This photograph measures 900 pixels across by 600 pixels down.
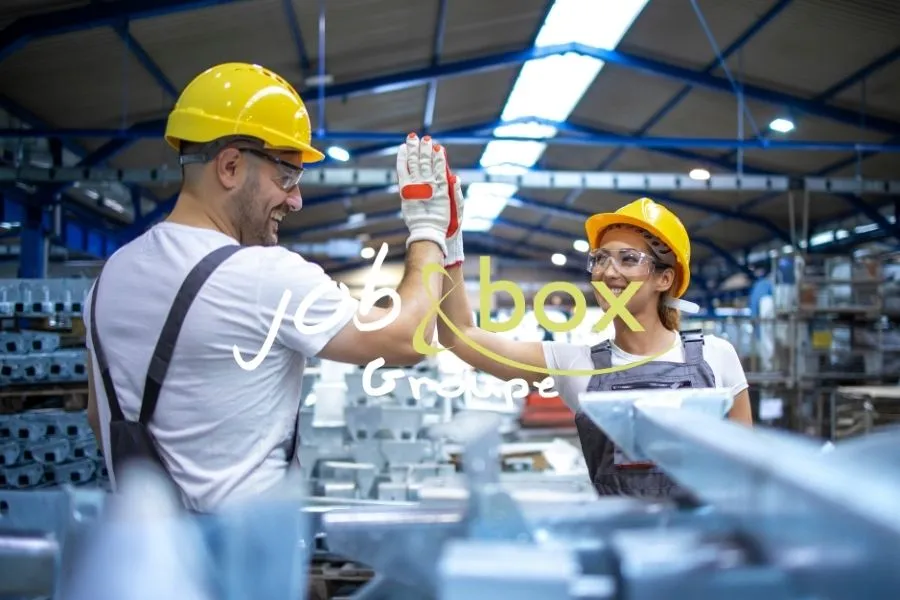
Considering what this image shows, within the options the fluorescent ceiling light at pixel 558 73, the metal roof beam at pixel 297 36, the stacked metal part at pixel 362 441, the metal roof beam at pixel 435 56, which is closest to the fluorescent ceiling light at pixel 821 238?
the fluorescent ceiling light at pixel 558 73

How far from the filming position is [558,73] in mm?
10844

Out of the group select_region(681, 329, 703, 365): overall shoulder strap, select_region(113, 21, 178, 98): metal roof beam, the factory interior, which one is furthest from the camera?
select_region(113, 21, 178, 98): metal roof beam

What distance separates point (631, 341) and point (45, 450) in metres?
4.79

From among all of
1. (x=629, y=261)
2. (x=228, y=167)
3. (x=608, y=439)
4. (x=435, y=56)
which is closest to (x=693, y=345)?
(x=629, y=261)

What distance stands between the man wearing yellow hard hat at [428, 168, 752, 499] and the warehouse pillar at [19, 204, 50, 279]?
7.92 m

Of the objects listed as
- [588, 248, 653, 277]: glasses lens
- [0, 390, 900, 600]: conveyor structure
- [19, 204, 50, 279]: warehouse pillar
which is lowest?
[0, 390, 900, 600]: conveyor structure

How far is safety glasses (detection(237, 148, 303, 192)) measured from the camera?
174cm

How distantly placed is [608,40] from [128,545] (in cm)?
961

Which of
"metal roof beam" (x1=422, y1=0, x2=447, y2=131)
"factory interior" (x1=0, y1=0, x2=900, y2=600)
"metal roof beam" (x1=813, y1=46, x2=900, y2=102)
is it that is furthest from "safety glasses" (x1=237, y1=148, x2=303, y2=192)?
"metal roof beam" (x1=813, y1=46, x2=900, y2=102)

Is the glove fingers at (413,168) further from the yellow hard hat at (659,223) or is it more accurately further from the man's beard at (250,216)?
the yellow hard hat at (659,223)

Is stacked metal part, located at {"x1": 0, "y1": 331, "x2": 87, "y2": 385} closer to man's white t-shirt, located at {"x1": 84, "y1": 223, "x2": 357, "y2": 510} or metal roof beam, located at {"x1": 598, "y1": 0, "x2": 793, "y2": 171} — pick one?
man's white t-shirt, located at {"x1": 84, "y1": 223, "x2": 357, "y2": 510}

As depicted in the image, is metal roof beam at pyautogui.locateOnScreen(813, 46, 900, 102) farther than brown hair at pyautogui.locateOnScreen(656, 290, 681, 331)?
Yes

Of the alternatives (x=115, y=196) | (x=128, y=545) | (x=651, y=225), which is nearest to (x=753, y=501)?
(x=128, y=545)

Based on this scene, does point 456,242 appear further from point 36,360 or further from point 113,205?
point 113,205
